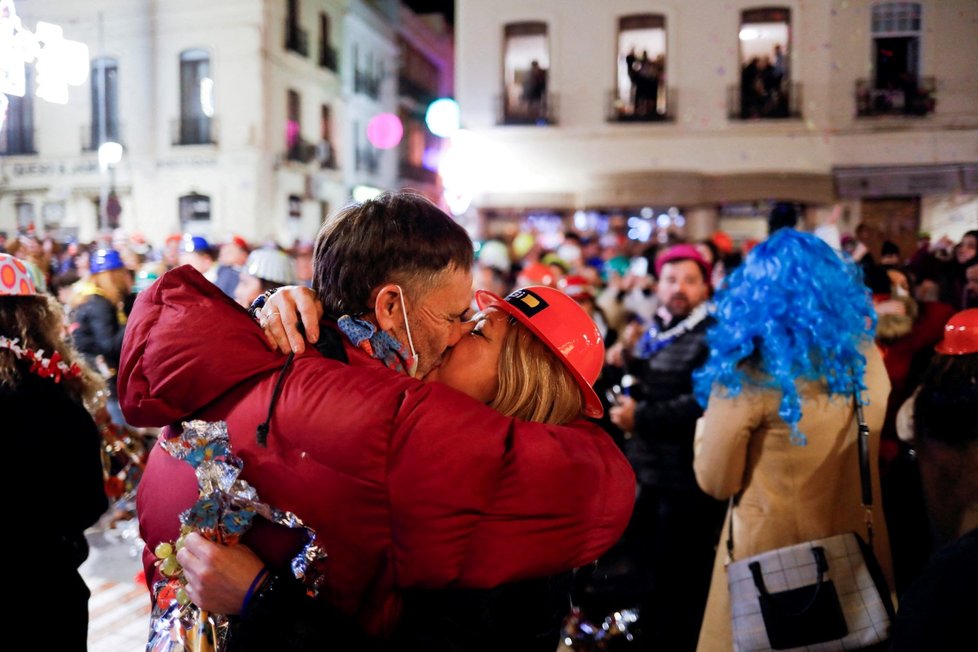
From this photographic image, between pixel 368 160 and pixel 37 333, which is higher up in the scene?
pixel 368 160

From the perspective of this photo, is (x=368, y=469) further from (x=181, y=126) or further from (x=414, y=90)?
(x=414, y=90)

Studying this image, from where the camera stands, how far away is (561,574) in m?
1.42

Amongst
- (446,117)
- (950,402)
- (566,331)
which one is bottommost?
Result: (950,402)

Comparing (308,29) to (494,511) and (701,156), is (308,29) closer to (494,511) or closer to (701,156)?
(701,156)

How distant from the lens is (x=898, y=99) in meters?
4.57

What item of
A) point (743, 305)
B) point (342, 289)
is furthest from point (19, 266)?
point (743, 305)

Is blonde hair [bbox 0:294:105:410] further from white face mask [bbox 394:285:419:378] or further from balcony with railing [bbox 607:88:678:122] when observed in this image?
balcony with railing [bbox 607:88:678:122]

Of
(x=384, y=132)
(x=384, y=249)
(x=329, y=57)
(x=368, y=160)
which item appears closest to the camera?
(x=384, y=249)

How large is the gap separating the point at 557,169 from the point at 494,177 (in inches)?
44.7

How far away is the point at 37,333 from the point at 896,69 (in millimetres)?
4583

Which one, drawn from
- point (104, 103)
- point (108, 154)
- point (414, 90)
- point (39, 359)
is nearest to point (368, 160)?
point (414, 90)

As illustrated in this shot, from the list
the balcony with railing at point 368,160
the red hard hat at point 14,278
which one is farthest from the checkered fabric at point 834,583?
the balcony with railing at point 368,160

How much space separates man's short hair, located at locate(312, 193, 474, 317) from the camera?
145 cm

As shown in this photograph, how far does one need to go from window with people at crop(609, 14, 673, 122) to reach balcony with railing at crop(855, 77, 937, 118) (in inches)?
139
